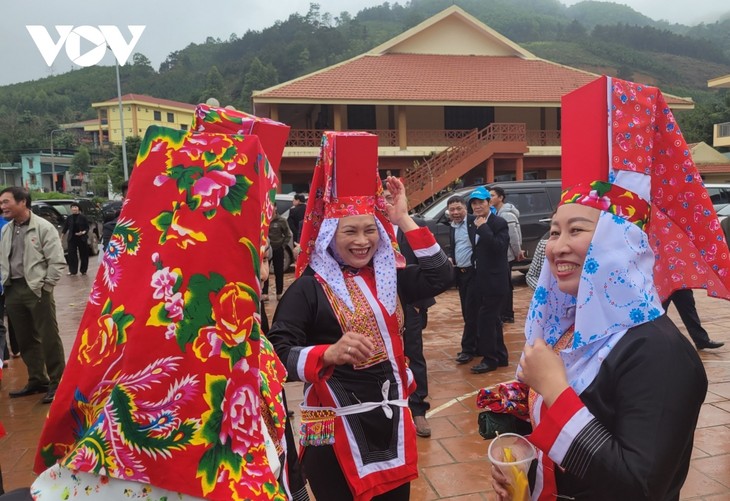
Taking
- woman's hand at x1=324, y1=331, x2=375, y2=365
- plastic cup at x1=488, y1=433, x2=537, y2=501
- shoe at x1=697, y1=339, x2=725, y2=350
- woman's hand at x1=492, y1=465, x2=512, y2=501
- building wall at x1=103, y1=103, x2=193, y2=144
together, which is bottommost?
shoe at x1=697, y1=339, x2=725, y2=350

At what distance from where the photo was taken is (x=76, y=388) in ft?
3.96

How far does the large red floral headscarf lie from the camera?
1506mm

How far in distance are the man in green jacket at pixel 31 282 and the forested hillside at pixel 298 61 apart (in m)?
47.3

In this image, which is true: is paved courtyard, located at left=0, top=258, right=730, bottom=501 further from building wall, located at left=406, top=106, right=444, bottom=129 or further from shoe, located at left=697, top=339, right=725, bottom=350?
building wall, located at left=406, top=106, right=444, bottom=129

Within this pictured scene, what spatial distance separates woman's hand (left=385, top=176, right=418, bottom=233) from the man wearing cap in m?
3.47

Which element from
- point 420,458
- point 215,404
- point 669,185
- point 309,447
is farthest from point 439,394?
point 215,404

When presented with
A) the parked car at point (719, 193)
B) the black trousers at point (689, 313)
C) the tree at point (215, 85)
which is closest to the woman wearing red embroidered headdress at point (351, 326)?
the black trousers at point (689, 313)

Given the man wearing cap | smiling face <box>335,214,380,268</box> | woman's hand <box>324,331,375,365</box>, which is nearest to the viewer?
woman's hand <box>324,331,375,365</box>

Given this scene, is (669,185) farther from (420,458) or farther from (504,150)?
(504,150)

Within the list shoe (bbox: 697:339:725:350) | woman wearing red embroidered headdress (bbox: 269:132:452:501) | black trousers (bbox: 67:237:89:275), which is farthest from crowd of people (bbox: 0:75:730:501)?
black trousers (bbox: 67:237:89:275)

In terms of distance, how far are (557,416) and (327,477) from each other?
125 cm

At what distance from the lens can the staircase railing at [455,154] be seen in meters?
19.6

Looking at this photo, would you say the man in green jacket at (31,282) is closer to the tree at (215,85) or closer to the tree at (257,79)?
the tree at (257,79)

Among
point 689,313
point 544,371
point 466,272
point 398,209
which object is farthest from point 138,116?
point 544,371
